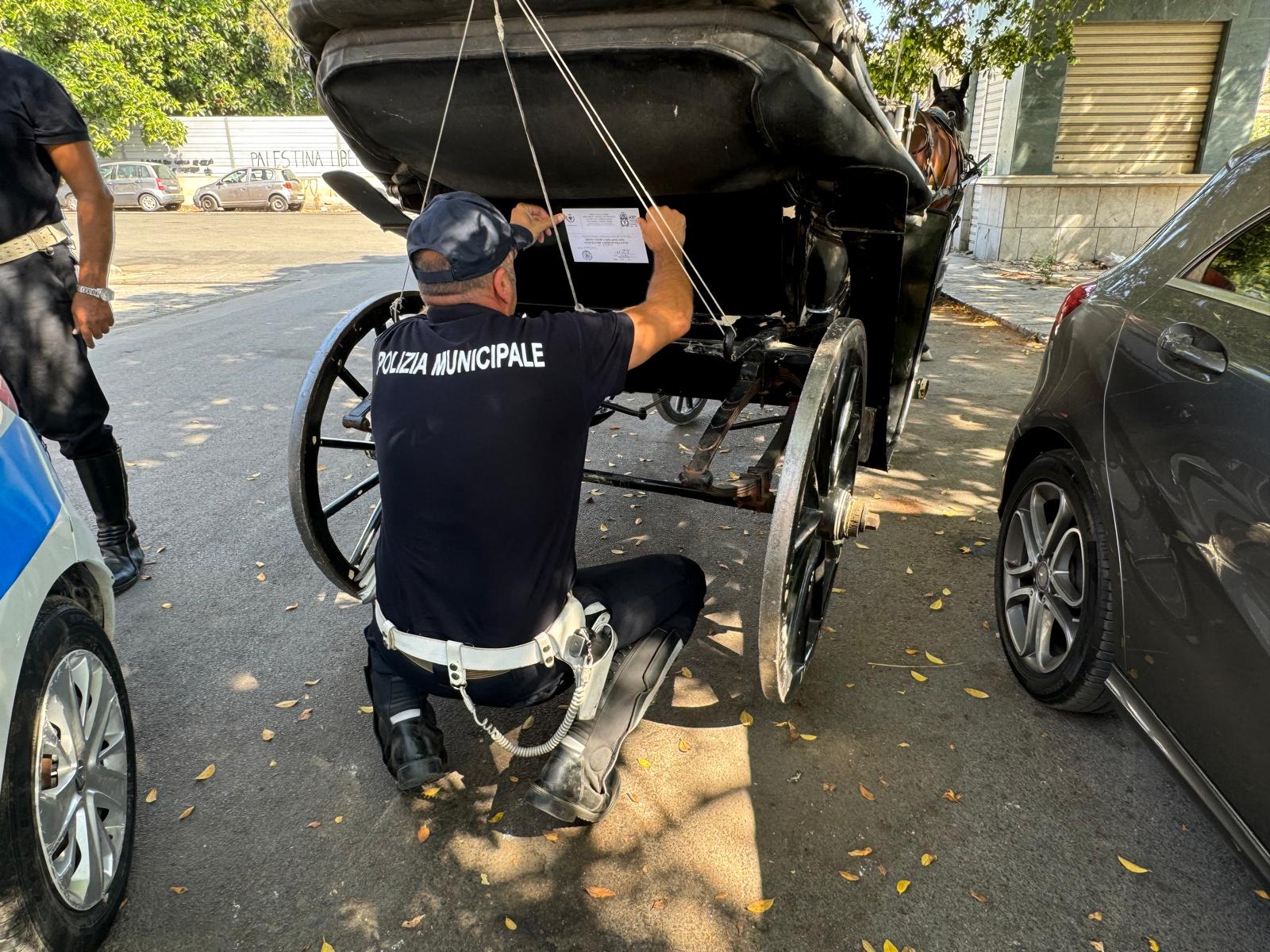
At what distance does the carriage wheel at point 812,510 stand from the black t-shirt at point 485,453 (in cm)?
56

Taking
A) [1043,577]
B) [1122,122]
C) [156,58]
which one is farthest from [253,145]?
[1043,577]

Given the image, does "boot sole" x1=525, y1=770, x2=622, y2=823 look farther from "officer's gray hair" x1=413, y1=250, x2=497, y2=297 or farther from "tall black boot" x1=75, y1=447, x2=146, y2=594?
"tall black boot" x1=75, y1=447, x2=146, y2=594

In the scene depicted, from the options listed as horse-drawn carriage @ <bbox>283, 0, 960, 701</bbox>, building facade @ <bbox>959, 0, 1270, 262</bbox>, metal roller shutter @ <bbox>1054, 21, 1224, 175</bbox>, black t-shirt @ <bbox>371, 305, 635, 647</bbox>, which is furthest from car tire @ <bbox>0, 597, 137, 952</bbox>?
metal roller shutter @ <bbox>1054, 21, 1224, 175</bbox>

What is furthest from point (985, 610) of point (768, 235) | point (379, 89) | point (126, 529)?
point (126, 529)

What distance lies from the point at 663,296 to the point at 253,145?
38.0 metres

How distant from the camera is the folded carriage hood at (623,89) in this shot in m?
2.19

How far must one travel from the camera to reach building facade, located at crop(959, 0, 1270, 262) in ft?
38.9

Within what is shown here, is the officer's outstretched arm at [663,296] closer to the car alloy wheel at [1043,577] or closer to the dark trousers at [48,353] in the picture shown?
the car alloy wheel at [1043,577]

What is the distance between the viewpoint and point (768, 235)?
303cm

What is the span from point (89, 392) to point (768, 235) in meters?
2.91

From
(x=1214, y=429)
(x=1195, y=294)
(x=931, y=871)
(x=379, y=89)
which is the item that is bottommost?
(x=931, y=871)

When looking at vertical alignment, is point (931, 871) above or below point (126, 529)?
below

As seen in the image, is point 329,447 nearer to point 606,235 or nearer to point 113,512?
point 113,512

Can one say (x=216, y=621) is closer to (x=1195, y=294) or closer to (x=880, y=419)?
(x=880, y=419)
